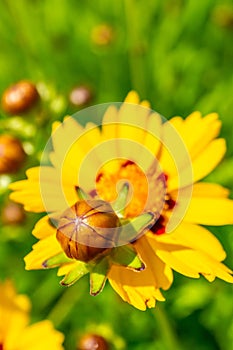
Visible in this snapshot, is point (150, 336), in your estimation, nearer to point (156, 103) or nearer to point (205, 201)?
point (205, 201)

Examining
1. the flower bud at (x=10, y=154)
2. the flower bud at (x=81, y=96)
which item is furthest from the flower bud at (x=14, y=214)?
the flower bud at (x=81, y=96)

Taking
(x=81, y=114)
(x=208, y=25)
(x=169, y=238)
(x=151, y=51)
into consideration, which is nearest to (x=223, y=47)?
(x=208, y=25)

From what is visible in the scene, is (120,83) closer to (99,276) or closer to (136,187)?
(136,187)

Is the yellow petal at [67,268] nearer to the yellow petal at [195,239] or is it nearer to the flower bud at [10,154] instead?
the yellow petal at [195,239]

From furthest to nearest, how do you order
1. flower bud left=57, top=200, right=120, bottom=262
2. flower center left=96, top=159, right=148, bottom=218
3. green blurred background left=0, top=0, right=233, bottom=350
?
1. green blurred background left=0, top=0, right=233, bottom=350
2. flower center left=96, top=159, right=148, bottom=218
3. flower bud left=57, top=200, right=120, bottom=262

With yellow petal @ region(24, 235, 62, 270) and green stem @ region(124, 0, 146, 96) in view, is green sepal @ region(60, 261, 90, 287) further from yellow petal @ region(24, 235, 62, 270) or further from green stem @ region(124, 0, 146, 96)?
green stem @ region(124, 0, 146, 96)

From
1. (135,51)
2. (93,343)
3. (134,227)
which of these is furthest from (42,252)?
(135,51)

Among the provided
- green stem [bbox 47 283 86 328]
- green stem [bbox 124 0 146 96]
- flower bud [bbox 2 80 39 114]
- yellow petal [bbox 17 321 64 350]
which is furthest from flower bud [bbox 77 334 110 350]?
green stem [bbox 124 0 146 96]
